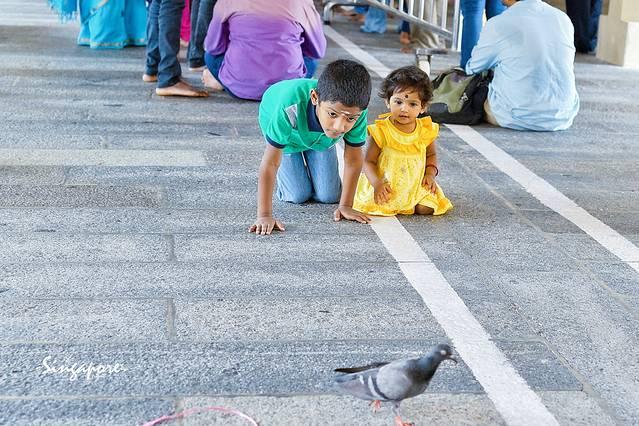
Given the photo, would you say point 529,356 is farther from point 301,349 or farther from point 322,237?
point 322,237

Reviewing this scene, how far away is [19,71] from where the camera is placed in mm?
8961

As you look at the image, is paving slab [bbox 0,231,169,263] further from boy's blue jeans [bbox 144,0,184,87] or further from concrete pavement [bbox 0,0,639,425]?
boy's blue jeans [bbox 144,0,184,87]

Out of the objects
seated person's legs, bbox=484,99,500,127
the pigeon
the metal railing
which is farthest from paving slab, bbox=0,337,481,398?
the metal railing

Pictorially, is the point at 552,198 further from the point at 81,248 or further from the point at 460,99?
the point at 81,248

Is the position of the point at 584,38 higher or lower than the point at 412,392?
lower

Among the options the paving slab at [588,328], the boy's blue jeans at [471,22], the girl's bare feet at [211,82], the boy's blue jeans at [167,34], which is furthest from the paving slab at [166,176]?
the boy's blue jeans at [471,22]

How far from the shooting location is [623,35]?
10.6 meters

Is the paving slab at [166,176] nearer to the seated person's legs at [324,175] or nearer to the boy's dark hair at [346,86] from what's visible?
the seated person's legs at [324,175]

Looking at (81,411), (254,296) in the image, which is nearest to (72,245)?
(254,296)

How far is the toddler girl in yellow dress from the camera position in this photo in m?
5.01

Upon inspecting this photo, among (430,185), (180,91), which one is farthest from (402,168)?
(180,91)

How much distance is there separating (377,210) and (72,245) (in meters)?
1.42

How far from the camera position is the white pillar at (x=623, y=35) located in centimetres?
1054

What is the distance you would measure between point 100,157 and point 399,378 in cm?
361
